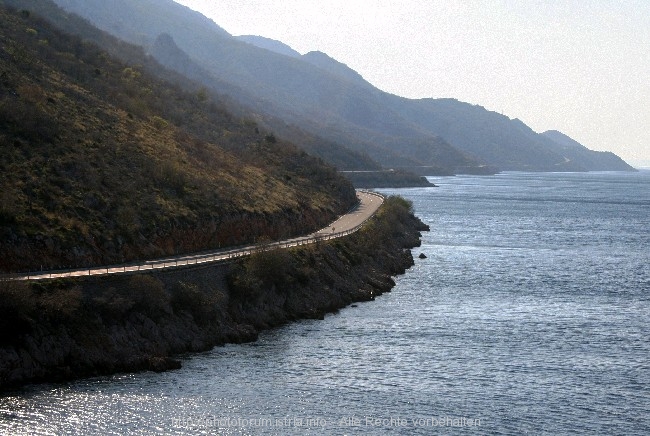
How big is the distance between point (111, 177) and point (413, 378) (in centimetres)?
4096

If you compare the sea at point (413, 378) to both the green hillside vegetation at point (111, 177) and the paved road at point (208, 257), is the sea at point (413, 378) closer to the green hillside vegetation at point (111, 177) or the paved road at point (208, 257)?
the paved road at point (208, 257)

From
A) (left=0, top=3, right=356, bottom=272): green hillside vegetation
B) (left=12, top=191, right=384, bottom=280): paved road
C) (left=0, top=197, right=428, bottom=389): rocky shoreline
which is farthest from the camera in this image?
(left=0, top=3, right=356, bottom=272): green hillside vegetation

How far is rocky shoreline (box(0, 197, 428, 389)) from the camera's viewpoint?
174ft

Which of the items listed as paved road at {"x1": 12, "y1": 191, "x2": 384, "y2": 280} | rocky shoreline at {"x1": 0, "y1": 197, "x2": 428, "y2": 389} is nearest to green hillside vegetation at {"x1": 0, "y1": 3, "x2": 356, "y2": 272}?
paved road at {"x1": 12, "y1": 191, "x2": 384, "y2": 280}

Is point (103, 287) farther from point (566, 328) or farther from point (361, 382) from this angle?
point (566, 328)

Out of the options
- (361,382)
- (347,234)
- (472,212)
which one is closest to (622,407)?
(361,382)

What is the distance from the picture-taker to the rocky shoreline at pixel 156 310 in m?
53.0

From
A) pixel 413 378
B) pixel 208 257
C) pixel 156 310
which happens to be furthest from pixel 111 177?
pixel 413 378

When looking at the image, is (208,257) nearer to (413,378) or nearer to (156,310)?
(156,310)

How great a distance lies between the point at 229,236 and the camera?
289ft

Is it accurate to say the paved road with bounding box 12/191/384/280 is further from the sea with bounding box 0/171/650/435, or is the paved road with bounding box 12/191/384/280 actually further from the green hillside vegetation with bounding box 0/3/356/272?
the sea with bounding box 0/171/650/435

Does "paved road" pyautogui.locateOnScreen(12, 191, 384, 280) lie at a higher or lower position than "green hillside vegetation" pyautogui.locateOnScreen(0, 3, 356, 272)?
lower

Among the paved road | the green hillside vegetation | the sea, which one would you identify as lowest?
the sea

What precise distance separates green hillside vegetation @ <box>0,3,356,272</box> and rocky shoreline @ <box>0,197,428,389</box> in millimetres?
7845
